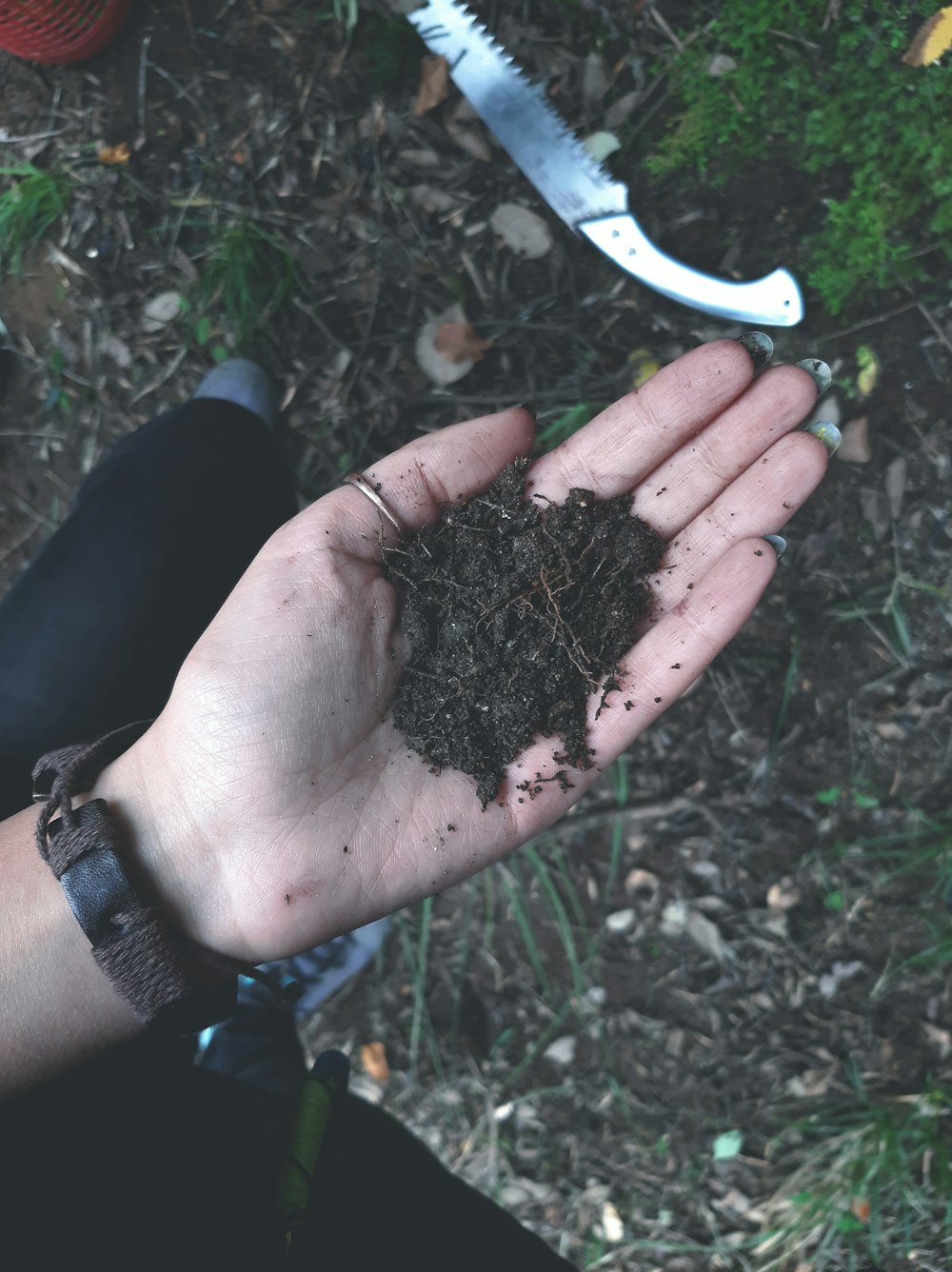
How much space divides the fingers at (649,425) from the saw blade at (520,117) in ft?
3.33

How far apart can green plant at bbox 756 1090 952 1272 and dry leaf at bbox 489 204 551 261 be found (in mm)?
3208

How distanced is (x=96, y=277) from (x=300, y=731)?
2.31m

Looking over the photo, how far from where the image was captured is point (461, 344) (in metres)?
3.04

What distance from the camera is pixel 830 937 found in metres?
3.01

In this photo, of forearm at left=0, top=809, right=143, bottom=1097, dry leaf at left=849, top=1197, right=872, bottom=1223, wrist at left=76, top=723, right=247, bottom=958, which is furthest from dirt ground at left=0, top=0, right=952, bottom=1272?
forearm at left=0, top=809, right=143, bottom=1097

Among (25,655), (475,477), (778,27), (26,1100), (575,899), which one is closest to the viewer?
(26,1100)

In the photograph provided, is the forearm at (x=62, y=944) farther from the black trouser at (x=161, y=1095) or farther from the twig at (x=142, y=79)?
the twig at (x=142, y=79)

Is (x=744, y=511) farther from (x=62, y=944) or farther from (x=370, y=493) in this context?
(x=62, y=944)

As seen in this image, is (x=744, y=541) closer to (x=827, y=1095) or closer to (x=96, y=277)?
(x=827, y=1095)

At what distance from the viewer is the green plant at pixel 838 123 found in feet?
9.00

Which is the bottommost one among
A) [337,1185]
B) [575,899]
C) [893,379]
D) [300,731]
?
[575,899]

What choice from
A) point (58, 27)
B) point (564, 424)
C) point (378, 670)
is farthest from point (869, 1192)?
point (58, 27)

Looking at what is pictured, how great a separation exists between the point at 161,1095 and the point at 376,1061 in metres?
1.36

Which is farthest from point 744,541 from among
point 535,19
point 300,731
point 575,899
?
point 535,19
